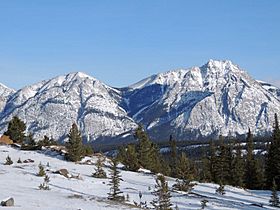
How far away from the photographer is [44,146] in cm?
5250

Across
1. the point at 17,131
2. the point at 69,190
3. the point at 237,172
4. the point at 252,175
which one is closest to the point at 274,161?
the point at 237,172

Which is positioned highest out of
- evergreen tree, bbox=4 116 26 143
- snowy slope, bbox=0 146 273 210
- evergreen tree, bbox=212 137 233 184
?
evergreen tree, bbox=4 116 26 143

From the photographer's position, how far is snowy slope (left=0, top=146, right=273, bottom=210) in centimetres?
2170

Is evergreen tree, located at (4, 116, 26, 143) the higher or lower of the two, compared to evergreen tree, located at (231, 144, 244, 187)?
higher

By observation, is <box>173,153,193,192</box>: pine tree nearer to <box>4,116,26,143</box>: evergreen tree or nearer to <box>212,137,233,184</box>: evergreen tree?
<box>4,116,26,143</box>: evergreen tree

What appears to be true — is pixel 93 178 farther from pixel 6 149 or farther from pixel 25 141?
pixel 25 141

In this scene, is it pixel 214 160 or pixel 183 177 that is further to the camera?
pixel 214 160

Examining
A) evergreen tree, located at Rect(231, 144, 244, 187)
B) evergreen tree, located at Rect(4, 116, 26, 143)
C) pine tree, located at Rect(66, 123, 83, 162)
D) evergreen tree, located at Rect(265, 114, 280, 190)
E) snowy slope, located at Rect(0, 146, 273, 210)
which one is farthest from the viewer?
evergreen tree, located at Rect(231, 144, 244, 187)

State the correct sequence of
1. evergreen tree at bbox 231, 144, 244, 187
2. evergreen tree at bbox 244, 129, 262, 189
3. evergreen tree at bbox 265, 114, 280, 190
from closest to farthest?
evergreen tree at bbox 265, 114, 280, 190
evergreen tree at bbox 231, 144, 244, 187
evergreen tree at bbox 244, 129, 262, 189

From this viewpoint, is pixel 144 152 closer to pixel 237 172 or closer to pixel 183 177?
pixel 237 172

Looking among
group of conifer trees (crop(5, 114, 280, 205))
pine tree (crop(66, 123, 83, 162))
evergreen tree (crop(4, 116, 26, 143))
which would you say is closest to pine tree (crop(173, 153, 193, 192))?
group of conifer trees (crop(5, 114, 280, 205))

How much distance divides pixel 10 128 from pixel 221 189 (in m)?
29.6

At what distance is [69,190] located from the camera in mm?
28219

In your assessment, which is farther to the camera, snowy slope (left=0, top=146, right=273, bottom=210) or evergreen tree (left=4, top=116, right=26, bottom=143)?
evergreen tree (left=4, top=116, right=26, bottom=143)
